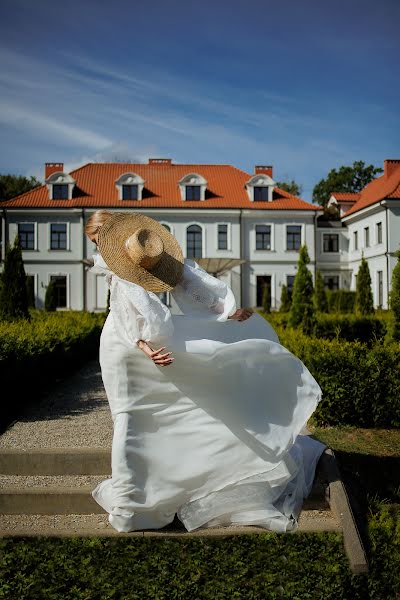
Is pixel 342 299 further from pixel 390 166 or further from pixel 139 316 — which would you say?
pixel 139 316

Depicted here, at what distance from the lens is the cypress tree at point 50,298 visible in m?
29.9

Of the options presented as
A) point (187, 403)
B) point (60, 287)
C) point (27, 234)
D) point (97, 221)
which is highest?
point (27, 234)

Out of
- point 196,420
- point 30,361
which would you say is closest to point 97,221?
point 196,420

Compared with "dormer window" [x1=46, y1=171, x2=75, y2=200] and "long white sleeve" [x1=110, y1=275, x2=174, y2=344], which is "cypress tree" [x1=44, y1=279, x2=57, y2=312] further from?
"long white sleeve" [x1=110, y1=275, x2=174, y2=344]

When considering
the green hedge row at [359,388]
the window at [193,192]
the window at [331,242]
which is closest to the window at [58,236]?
the window at [193,192]

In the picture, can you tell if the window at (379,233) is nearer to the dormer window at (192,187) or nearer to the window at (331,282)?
the window at (331,282)

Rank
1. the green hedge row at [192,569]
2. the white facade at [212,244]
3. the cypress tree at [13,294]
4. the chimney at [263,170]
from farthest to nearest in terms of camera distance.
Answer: the chimney at [263,170], the white facade at [212,244], the cypress tree at [13,294], the green hedge row at [192,569]

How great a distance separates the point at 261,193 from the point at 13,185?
22.6 metres

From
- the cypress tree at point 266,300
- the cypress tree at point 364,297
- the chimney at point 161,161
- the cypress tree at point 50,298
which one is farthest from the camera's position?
the chimney at point 161,161

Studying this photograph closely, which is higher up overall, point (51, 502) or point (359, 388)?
point (359, 388)

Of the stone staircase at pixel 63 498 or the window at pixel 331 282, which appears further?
the window at pixel 331 282

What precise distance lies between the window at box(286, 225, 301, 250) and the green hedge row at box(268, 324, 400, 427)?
28.9 m

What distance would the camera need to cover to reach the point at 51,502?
4.11 metres

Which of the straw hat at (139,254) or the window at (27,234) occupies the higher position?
the window at (27,234)
